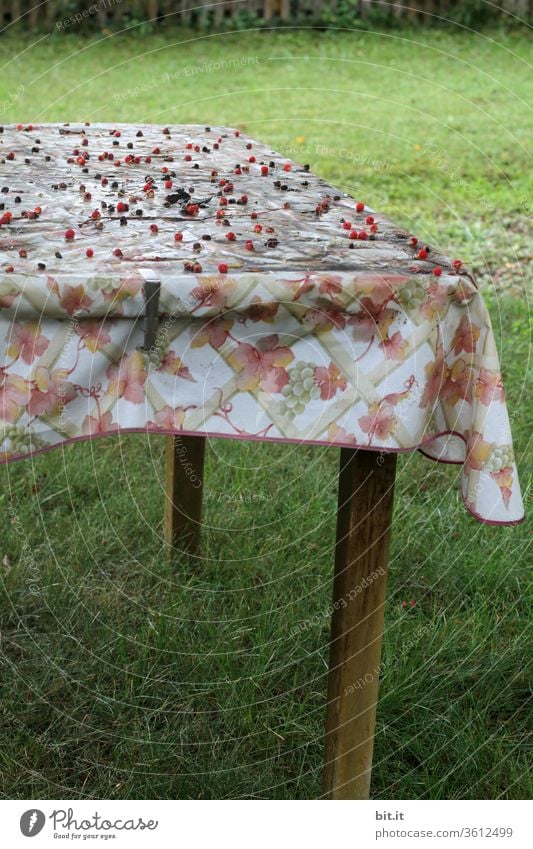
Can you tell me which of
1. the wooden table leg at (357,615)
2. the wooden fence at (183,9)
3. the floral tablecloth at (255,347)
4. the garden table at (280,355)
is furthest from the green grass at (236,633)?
the wooden fence at (183,9)

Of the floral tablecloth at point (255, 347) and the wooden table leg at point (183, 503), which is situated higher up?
the floral tablecloth at point (255, 347)

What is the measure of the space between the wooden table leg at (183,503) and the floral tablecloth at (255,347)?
1.14 metres

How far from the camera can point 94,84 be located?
29.3ft

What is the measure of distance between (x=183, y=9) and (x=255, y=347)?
894cm

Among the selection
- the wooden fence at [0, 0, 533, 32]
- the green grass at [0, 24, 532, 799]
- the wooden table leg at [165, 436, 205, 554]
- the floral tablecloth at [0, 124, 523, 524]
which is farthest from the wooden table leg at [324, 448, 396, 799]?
the wooden fence at [0, 0, 533, 32]

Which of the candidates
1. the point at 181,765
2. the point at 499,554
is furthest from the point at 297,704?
the point at 499,554

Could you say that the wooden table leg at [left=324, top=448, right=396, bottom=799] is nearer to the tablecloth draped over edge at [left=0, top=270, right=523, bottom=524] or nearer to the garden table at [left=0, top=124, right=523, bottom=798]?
the garden table at [left=0, top=124, right=523, bottom=798]

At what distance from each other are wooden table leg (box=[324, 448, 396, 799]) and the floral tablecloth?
0.37 feet

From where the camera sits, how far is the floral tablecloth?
153 cm

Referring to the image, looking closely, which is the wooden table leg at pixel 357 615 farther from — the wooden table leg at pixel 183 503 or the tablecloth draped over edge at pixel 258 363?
the wooden table leg at pixel 183 503

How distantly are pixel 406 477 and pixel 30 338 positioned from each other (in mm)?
2020

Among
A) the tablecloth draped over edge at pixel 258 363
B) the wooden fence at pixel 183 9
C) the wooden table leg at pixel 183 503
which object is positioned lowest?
the wooden table leg at pixel 183 503

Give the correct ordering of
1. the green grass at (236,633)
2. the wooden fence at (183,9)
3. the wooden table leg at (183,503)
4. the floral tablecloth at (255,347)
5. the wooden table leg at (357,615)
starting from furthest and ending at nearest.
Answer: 1. the wooden fence at (183,9)
2. the wooden table leg at (183,503)
3. the green grass at (236,633)
4. the wooden table leg at (357,615)
5. the floral tablecloth at (255,347)

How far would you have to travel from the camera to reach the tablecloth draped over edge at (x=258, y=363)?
5.02 ft
